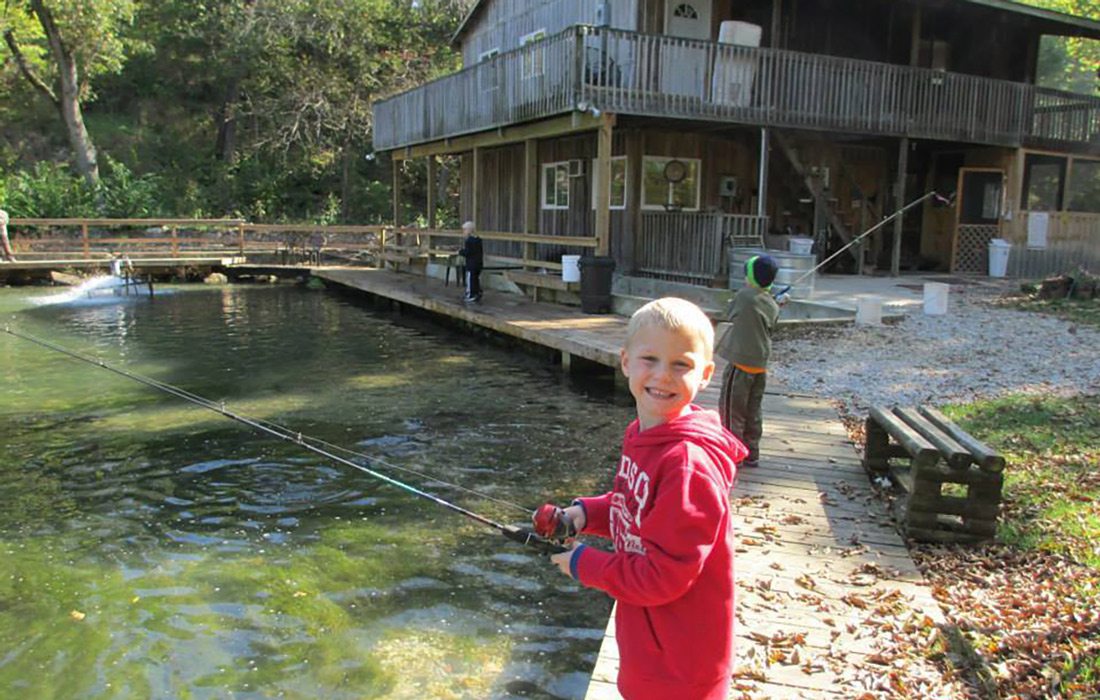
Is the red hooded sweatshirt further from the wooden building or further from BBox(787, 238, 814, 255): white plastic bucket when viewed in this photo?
BBox(787, 238, 814, 255): white plastic bucket

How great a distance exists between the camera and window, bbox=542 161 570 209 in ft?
64.9

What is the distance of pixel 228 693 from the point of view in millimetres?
4223

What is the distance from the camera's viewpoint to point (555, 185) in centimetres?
2031

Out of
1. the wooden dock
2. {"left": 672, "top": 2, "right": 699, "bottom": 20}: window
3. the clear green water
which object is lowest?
the clear green water

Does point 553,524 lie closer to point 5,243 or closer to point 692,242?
point 692,242

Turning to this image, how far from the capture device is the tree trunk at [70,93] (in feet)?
99.0

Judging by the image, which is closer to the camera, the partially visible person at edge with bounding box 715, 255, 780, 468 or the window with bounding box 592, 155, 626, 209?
the partially visible person at edge with bounding box 715, 255, 780, 468

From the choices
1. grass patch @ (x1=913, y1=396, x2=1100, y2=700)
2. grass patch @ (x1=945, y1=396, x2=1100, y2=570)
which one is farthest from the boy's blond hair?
grass patch @ (x1=945, y1=396, x2=1100, y2=570)

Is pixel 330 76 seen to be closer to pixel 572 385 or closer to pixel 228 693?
pixel 572 385

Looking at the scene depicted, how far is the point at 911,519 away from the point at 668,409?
3.18 metres

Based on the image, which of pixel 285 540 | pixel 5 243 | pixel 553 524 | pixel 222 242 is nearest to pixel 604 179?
pixel 285 540

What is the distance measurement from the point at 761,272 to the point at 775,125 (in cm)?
1080

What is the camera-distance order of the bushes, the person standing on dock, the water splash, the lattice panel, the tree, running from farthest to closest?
1. the tree
2. the bushes
3. the person standing on dock
4. the water splash
5. the lattice panel

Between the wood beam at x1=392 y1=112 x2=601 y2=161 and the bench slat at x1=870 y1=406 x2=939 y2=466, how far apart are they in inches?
377
